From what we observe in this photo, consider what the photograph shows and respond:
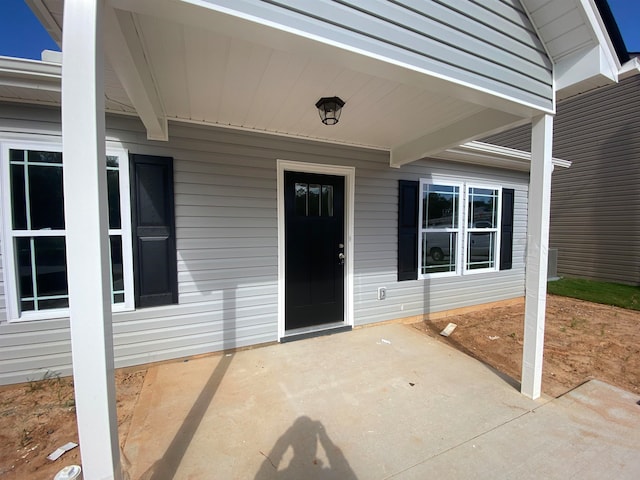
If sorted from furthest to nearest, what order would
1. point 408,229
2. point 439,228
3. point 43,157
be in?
point 439,228, point 408,229, point 43,157

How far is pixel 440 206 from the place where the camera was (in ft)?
13.9

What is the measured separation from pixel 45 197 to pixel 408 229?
12.5ft

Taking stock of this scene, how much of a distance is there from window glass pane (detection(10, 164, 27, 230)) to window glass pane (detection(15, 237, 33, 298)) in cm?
13

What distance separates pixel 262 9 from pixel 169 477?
2.29 metres

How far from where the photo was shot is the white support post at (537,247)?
2074 mm

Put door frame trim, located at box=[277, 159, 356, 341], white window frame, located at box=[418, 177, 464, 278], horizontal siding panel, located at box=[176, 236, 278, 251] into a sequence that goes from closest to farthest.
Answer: horizontal siding panel, located at box=[176, 236, 278, 251]
door frame trim, located at box=[277, 159, 356, 341]
white window frame, located at box=[418, 177, 464, 278]

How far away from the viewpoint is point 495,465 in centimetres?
158

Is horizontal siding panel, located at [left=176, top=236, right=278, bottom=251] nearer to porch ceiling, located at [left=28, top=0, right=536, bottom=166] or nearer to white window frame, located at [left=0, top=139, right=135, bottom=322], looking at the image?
white window frame, located at [left=0, top=139, right=135, bottom=322]

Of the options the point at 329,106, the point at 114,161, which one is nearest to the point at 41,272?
the point at 114,161

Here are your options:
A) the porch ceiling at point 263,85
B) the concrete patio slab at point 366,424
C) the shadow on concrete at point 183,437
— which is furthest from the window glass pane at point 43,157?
the shadow on concrete at point 183,437

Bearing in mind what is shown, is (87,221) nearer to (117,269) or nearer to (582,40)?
(117,269)

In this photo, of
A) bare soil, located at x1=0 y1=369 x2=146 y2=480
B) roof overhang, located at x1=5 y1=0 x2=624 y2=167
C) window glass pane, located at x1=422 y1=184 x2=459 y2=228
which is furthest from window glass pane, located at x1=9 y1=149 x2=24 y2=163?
window glass pane, located at x1=422 y1=184 x2=459 y2=228

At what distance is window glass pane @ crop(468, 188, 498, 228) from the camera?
453 centimetres

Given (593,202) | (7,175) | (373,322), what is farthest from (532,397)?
(593,202)
